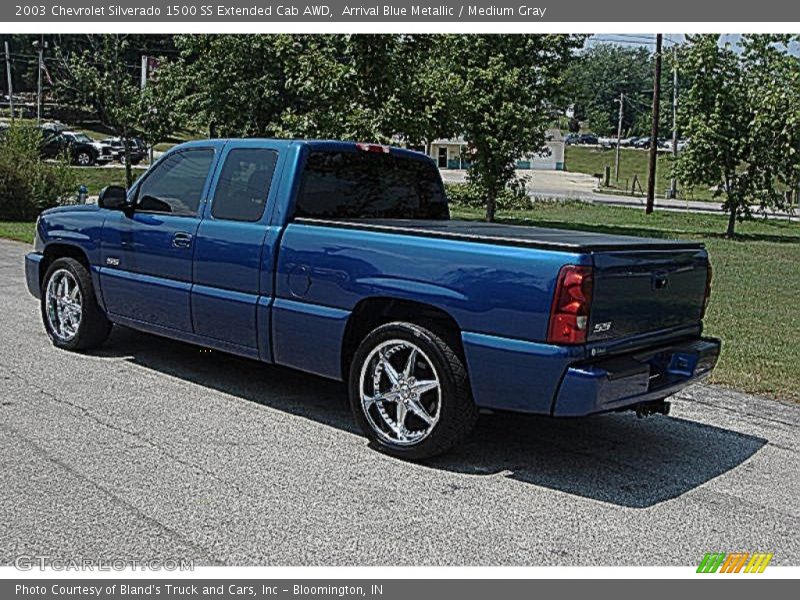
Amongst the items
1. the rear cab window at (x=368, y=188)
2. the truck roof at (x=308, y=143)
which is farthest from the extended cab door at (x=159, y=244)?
the rear cab window at (x=368, y=188)

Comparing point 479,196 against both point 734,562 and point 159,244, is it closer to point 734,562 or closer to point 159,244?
point 159,244

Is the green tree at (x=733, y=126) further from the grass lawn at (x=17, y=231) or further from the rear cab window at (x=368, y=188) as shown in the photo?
the rear cab window at (x=368, y=188)

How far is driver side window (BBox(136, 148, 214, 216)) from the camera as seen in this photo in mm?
7270

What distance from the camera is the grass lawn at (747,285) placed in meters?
8.31

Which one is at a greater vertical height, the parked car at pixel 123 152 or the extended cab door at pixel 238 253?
the parked car at pixel 123 152

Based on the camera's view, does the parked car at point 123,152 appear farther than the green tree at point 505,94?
Yes

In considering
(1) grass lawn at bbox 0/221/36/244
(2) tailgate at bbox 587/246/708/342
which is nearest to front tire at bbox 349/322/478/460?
(2) tailgate at bbox 587/246/708/342

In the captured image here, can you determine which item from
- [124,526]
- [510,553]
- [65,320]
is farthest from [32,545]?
[65,320]

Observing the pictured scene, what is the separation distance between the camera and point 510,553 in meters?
4.44

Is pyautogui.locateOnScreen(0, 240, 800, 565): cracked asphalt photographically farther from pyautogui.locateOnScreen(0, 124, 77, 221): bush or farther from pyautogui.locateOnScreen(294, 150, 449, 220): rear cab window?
pyautogui.locateOnScreen(0, 124, 77, 221): bush

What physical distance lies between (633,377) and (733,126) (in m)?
21.5

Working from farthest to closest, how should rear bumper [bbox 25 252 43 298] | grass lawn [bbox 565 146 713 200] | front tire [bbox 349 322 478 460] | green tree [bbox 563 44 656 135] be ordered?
green tree [bbox 563 44 656 135] < grass lawn [bbox 565 146 713 200] < rear bumper [bbox 25 252 43 298] < front tire [bbox 349 322 478 460]

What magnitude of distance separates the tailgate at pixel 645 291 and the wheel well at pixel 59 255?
4.57 meters

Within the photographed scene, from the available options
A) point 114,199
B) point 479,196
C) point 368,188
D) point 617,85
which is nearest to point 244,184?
point 368,188
